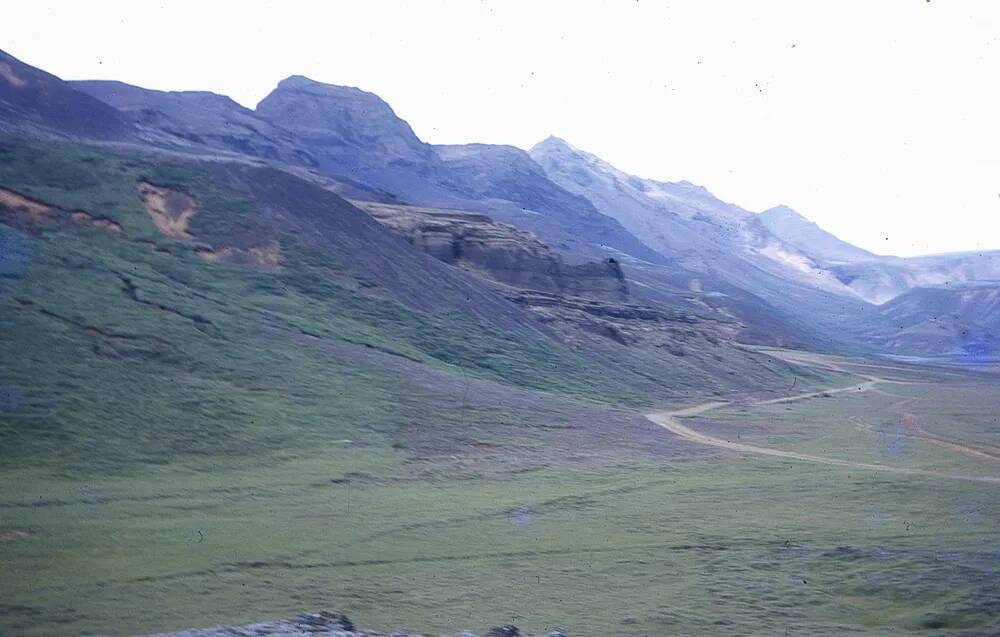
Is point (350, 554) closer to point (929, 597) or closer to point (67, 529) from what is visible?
point (67, 529)

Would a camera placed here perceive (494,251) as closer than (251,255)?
No

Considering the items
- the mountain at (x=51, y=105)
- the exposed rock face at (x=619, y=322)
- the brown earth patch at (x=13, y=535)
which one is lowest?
the brown earth patch at (x=13, y=535)

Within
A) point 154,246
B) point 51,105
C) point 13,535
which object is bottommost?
point 13,535

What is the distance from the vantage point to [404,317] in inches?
2899

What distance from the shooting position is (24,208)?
200ft

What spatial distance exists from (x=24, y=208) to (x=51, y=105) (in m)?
52.8

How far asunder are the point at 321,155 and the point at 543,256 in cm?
9012

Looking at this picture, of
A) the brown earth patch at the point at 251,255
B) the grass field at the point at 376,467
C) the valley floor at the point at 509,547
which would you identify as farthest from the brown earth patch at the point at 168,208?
the valley floor at the point at 509,547

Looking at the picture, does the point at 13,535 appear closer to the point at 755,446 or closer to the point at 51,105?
the point at 755,446

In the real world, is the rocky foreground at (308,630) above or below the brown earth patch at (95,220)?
below

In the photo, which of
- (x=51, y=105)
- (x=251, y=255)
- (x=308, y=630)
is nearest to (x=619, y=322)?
(x=251, y=255)

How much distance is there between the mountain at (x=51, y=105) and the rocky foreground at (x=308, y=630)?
9218 centimetres

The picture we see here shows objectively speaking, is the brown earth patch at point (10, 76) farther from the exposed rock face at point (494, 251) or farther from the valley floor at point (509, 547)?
the valley floor at point (509, 547)

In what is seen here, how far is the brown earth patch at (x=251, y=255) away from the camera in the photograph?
230 feet
